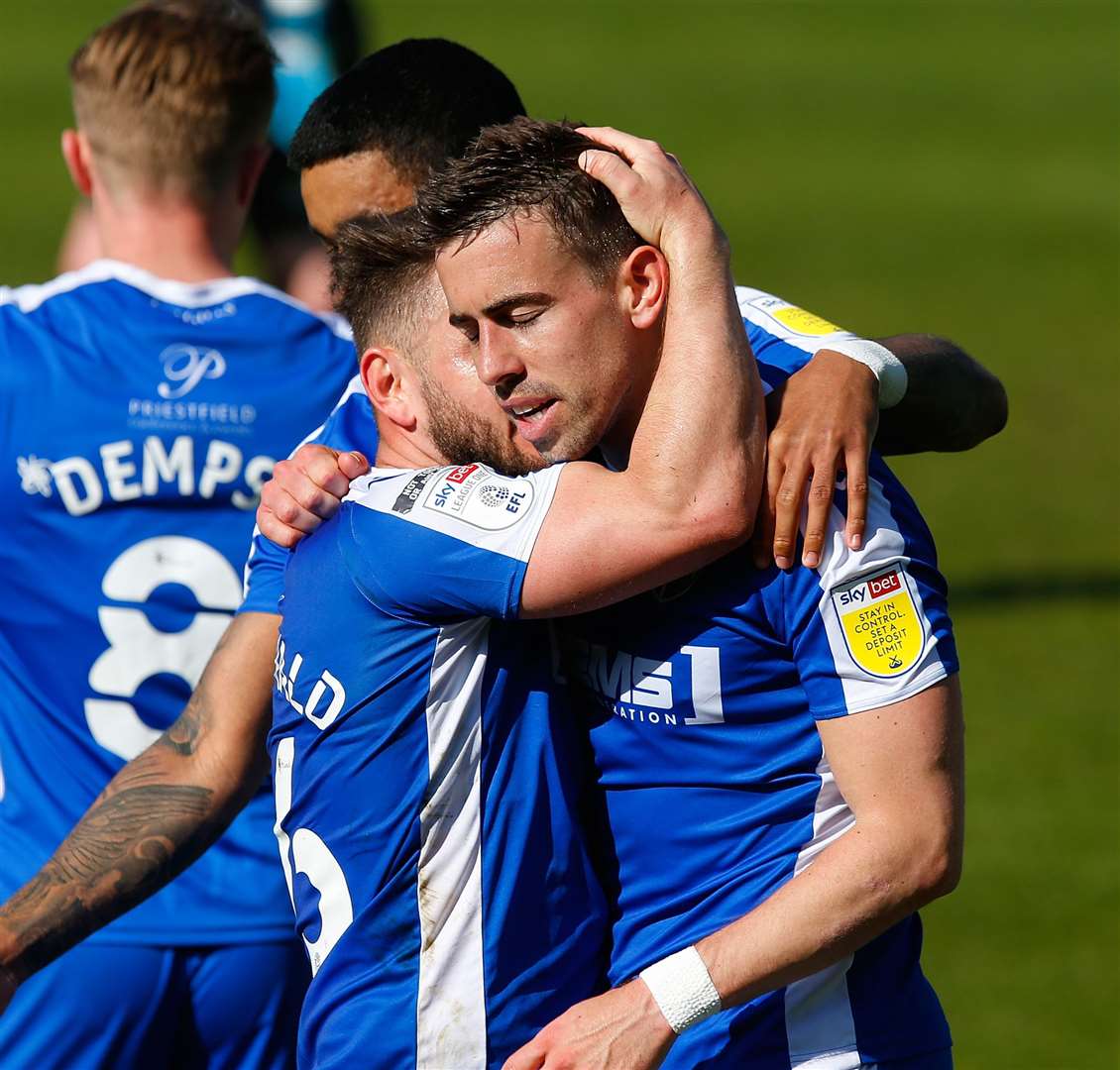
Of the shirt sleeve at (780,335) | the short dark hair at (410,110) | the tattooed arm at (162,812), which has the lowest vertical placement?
the tattooed arm at (162,812)

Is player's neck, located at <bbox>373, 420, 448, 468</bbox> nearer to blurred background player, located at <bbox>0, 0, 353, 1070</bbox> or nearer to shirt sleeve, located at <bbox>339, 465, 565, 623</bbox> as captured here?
shirt sleeve, located at <bbox>339, 465, 565, 623</bbox>

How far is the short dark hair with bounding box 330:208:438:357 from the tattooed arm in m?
0.57

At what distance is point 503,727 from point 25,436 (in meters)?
1.61

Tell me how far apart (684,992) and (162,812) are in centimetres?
111

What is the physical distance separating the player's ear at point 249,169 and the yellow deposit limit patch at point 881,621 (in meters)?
2.21

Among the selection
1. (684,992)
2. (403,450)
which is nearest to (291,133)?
(403,450)

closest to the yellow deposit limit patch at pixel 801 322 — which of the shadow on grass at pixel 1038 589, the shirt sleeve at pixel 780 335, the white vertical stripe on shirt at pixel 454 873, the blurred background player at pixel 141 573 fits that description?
the shirt sleeve at pixel 780 335

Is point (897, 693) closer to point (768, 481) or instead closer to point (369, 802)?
point (768, 481)

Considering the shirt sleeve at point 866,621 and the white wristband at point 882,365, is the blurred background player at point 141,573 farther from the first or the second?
the shirt sleeve at point 866,621

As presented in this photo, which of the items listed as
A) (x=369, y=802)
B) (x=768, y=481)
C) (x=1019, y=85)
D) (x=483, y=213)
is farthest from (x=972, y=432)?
(x=1019, y=85)

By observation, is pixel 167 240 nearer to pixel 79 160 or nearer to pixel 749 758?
pixel 79 160

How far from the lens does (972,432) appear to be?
10.6ft

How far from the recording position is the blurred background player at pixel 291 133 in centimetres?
670

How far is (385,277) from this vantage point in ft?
9.79
